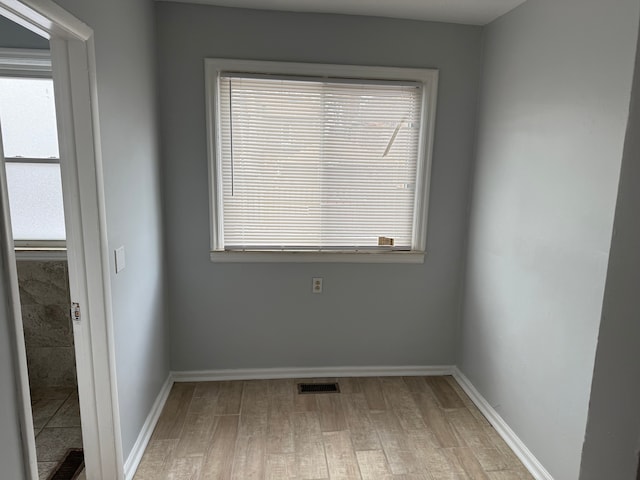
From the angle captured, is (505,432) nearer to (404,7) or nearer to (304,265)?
(304,265)

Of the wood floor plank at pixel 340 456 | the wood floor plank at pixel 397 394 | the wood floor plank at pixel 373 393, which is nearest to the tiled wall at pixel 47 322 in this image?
the wood floor plank at pixel 340 456

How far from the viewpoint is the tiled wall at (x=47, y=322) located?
2.62 m

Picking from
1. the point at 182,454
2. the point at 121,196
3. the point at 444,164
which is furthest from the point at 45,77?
the point at 444,164

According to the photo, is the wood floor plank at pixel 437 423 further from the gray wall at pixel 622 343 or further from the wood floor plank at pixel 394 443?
the gray wall at pixel 622 343

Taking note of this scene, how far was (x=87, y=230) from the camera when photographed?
1.65m

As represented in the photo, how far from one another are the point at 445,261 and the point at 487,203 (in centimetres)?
53

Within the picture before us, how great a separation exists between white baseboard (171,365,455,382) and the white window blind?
0.92m

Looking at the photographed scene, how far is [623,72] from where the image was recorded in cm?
155

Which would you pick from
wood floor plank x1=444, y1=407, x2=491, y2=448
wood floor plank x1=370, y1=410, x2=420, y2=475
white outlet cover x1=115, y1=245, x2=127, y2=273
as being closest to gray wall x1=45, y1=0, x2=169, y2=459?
white outlet cover x1=115, y1=245, x2=127, y2=273

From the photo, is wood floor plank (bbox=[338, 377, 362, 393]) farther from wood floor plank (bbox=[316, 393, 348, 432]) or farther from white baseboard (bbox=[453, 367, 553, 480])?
white baseboard (bbox=[453, 367, 553, 480])

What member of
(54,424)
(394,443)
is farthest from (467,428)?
(54,424)

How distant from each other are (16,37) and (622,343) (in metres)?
3.08

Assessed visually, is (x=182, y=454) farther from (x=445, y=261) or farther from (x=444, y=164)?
(x=444, y=164)

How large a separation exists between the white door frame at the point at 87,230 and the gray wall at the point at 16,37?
1.10 m
